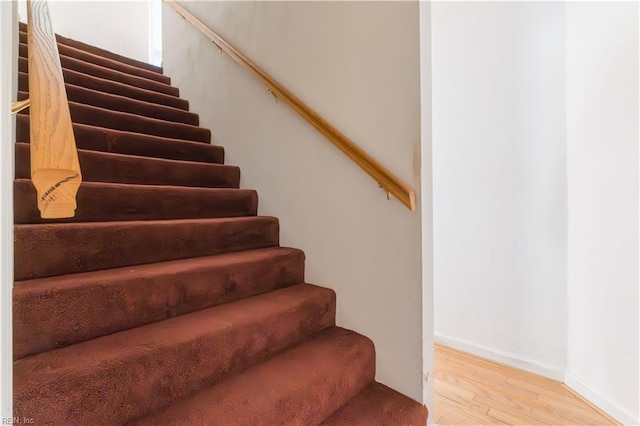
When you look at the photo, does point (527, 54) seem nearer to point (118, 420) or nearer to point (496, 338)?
point (496, 338)

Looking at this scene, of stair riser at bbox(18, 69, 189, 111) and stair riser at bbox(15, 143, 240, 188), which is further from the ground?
stair riser at bbox(18, 69, 189, 111)

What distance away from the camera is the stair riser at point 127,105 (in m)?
2.26

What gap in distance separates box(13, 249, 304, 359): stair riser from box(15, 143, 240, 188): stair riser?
69 cm

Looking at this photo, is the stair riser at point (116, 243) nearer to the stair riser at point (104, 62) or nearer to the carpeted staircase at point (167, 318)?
the carpeted staircase at point (167, 318)

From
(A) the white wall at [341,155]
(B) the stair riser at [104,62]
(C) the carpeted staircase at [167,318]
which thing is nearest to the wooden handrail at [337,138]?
(A) the white wall at [341,155]

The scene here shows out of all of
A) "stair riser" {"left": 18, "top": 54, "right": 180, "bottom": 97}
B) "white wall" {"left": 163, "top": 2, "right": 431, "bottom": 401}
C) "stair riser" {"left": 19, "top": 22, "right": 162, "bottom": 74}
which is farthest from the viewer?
"stair riser" {"left": 19, "top": 22, "right": 162, "bottom": 74}

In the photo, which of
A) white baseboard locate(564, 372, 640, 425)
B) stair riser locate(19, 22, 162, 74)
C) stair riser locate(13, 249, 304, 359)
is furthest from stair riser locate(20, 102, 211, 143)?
white baseboard locate(564, 372, 640, 425)

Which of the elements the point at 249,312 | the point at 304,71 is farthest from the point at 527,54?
the point at 249,312

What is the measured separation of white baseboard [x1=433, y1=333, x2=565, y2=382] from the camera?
2037 mm

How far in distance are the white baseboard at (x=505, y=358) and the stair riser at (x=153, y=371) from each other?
158 centimetres

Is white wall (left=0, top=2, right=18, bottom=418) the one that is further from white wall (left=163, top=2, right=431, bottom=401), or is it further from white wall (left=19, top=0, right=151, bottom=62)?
white wall (left=19, top=0, right=151, bottom=62)

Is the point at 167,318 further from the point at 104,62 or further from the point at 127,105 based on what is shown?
the point at 104,62

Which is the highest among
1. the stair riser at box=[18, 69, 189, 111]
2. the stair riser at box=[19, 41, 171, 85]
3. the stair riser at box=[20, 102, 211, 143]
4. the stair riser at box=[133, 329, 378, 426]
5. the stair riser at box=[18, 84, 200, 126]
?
the stair riser at box=[19, 41, 171, 85]

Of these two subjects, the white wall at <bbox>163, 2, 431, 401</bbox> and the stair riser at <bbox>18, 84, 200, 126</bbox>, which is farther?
the stair riser at <bbox>18, 84, 200, 126</bbox>
